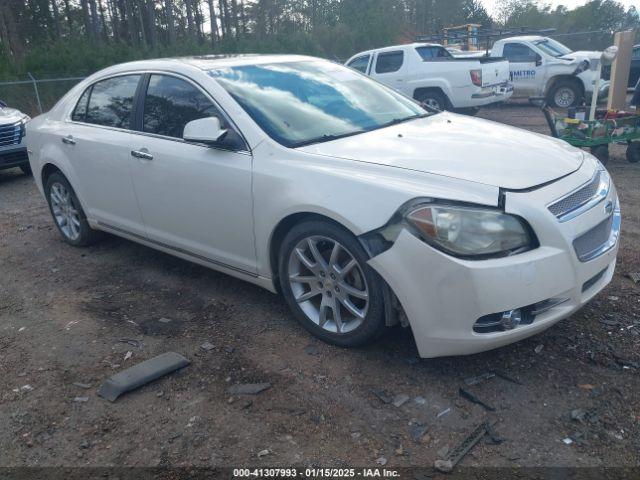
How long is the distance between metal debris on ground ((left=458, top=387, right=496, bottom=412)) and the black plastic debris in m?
1.63

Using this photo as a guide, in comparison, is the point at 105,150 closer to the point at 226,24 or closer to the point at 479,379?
the point at 479,379

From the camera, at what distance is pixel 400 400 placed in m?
3.03

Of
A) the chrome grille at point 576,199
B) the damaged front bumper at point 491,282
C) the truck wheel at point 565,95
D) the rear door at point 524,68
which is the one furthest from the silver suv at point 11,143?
the truck wheel at point 565,95

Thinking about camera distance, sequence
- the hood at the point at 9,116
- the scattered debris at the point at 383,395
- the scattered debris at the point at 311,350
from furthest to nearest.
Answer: the hood at the point at 9,116
the scattered debris at the point at 311,350
the scattered debris at the point at 383,395

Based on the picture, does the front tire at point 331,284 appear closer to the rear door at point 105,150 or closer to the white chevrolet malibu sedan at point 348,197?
the white chevrolet malibu sedan at point 348,197

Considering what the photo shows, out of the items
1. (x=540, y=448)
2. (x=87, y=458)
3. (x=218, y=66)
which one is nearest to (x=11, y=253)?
(x=218, y=66)

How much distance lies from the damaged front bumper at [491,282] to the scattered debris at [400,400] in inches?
9.6

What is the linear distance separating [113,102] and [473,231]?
344 centimetres

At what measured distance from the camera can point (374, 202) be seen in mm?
3082

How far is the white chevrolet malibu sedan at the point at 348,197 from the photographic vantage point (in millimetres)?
2896

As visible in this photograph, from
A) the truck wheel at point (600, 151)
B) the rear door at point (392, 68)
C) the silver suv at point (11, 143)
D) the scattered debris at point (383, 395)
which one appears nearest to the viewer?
the scattered debris at point (383, 395)

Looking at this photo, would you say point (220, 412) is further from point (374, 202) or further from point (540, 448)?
point (540, 448)

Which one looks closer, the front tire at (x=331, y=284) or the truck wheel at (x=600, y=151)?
the front tire at (x=331, y=284)

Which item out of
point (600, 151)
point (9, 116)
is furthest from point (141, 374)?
point (9, 116)
